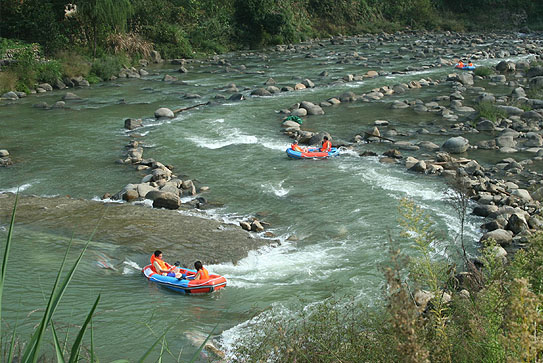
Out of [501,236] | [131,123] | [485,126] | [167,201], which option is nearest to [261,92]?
[131,123]

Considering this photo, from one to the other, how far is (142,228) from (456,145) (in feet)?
28.7

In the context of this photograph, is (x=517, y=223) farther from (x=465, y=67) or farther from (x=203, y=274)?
(x=465, y=67)

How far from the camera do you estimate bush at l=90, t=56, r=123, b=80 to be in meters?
26.5

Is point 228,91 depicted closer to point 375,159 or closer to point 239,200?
point 375,159

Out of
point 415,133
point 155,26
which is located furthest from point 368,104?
point 155,26

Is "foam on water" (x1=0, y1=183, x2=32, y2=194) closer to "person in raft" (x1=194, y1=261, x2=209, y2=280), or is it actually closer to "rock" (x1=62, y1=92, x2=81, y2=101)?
"person in raft" (x1=194, y1=261, x2=209, y2=280)

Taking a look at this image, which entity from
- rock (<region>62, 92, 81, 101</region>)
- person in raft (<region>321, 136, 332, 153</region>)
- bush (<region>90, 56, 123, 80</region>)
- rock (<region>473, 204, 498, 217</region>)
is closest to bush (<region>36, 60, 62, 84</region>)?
bush (<region>90, 56, 123, 80</region>)

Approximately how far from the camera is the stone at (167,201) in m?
11.3

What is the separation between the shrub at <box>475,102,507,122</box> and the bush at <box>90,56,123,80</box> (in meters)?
16.7

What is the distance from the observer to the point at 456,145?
14820 mm

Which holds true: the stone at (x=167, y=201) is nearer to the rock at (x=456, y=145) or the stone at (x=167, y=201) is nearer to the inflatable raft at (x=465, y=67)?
the rock at (x=456, y=145)

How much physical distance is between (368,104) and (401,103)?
121 centimetres

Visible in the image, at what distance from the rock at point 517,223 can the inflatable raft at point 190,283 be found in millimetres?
5105

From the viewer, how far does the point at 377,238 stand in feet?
31.9
